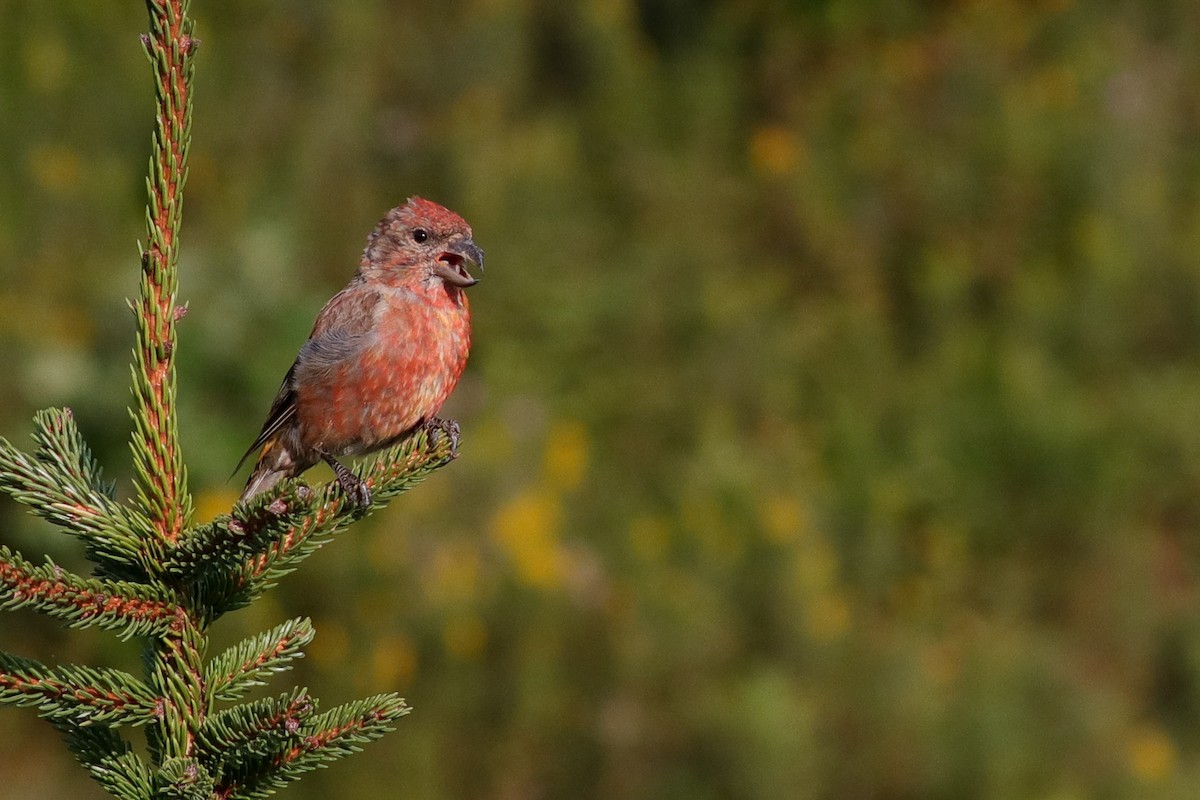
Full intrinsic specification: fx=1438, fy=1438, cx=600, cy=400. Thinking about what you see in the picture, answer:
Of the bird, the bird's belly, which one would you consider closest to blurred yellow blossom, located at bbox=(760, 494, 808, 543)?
the bird

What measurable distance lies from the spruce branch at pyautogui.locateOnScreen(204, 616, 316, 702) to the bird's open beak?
4.88 feet

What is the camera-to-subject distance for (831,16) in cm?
891

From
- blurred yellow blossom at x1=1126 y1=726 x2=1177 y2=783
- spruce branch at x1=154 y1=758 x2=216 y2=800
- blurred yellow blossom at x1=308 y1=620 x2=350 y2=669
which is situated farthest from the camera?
blurred yellow blossom at x1=1126 y1=726 x2=1177 y2=783

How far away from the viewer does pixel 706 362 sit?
7.57 m

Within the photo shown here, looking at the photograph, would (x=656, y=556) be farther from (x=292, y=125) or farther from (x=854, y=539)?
(x=292, y=125)

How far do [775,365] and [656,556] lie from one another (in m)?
1.71

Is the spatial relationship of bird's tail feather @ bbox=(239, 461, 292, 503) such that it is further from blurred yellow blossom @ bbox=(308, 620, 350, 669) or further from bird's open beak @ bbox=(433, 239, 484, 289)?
blurred yellow blossom @ bbox=(308, 620, 350, 669)

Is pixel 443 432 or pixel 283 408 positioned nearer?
pixel 443 432

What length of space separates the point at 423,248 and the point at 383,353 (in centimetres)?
33

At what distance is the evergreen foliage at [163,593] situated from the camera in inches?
65.6

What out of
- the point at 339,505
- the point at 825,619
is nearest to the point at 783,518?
the point at 825,619

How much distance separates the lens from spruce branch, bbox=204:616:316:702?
1.78 meters

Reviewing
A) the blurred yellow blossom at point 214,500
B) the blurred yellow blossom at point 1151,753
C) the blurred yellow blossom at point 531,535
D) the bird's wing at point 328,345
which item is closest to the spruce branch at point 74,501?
the bird's wing at point 328,345

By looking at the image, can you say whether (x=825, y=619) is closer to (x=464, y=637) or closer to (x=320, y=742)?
(x=464, y=637)
